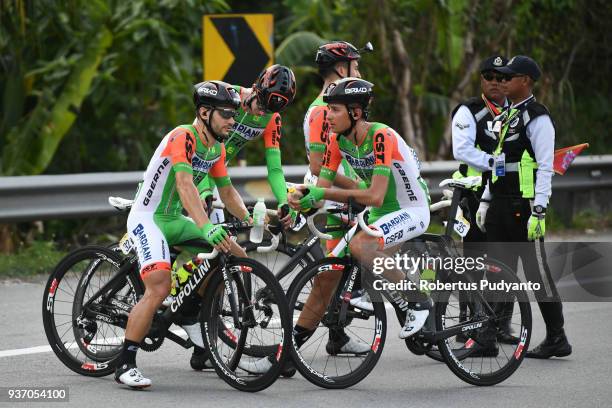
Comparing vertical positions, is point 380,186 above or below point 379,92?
above

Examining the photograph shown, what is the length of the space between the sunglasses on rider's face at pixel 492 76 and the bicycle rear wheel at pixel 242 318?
99.7 inches

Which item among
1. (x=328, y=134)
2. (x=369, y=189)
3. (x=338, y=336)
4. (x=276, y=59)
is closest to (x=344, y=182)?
(x=328, y=134)

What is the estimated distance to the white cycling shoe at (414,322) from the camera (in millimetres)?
7746

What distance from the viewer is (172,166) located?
24.8ft

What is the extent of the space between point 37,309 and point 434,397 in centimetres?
398

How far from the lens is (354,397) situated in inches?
292

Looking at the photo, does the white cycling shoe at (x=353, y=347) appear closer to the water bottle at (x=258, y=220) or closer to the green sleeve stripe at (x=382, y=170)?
the water bottle at (x=258, y=220)

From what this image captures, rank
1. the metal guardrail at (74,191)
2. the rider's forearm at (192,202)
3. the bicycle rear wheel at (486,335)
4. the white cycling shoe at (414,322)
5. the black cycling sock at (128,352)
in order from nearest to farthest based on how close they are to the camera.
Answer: the rider's forearm at (192,202) < the black cycling sock at (128,352) < the white cycling shoe at (414,322) < the bicycle rear wheel at (486,335) < the metal guardrail at (74,191)

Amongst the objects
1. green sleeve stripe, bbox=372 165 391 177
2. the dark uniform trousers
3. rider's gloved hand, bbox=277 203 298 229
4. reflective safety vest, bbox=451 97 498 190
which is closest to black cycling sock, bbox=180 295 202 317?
rider's gloved hand, bbox=277 203 298 229

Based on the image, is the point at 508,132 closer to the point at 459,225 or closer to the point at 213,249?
the point at 459,225

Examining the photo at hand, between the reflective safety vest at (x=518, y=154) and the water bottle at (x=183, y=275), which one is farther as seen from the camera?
the reflective safety vest at (x=518, y=154)

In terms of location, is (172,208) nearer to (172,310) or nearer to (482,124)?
(172,310)

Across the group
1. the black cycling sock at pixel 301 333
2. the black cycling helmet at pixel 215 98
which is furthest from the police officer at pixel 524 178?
the black cycling helmet at pixel 215 98

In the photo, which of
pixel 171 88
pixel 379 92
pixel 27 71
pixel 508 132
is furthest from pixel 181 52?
pixel 508 132
